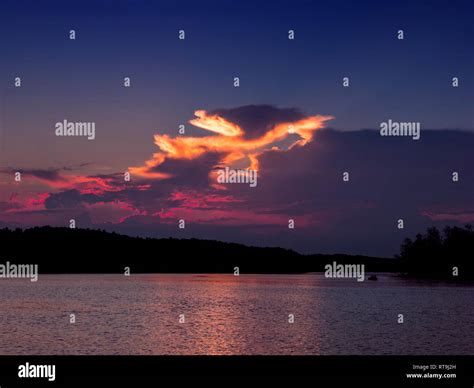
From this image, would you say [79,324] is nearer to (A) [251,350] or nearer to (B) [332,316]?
(A) [251,350]

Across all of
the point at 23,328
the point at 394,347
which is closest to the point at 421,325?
the point at 394,347

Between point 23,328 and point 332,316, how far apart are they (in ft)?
162

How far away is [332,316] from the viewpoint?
99125 millimetres
